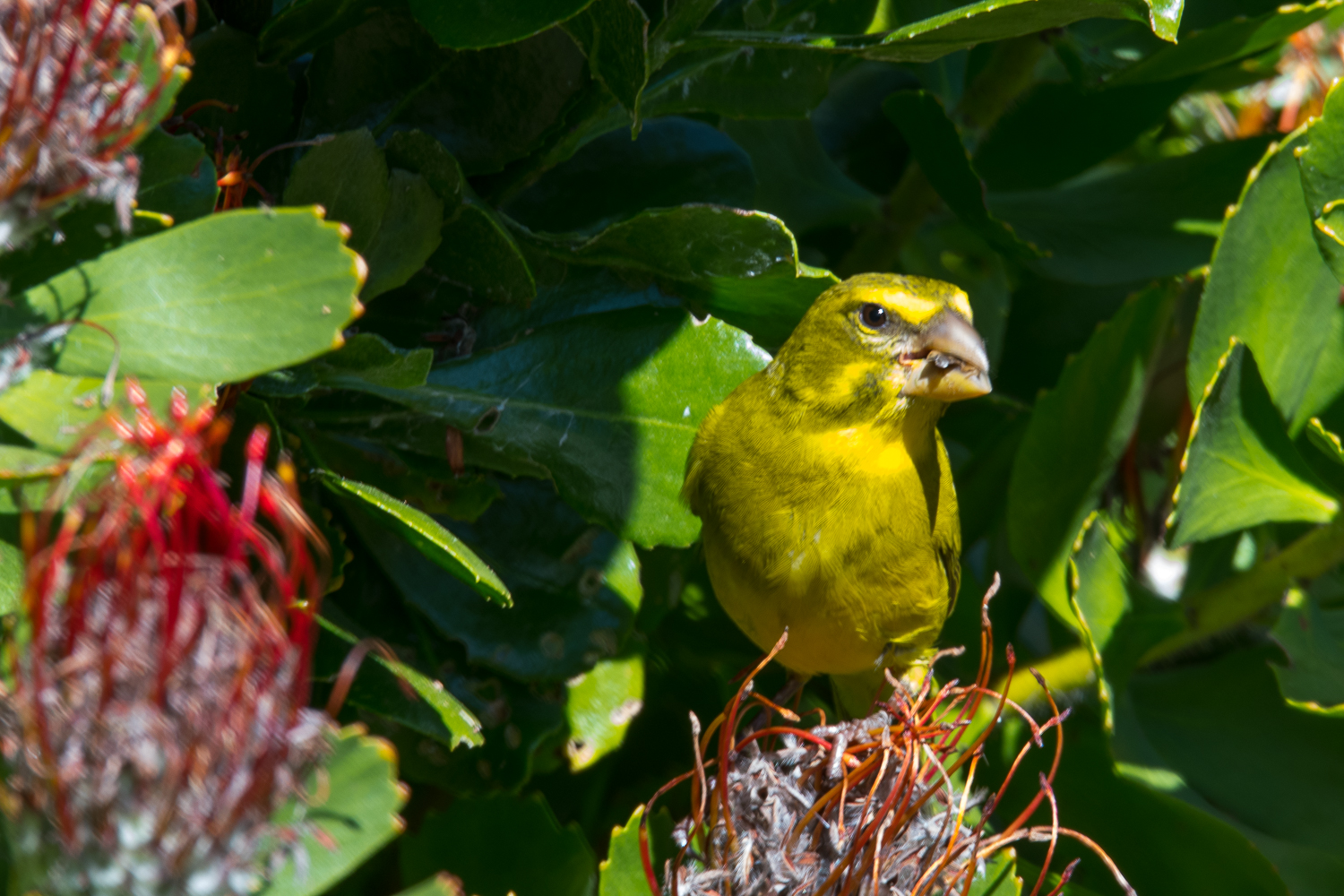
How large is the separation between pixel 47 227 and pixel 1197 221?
47.1 inches

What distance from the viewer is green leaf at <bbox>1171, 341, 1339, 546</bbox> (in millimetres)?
1119

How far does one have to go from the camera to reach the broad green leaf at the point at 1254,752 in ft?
4.06

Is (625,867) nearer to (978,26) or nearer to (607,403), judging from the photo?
(607,403)

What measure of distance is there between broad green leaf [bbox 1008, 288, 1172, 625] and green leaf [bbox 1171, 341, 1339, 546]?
0.29 ft

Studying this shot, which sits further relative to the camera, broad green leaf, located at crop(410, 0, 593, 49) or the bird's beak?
the bird's beak

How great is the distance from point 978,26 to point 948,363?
383 mm

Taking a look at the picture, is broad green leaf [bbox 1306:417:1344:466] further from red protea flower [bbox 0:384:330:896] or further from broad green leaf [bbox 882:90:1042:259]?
red protea flower [bbox 0:384:330:896]

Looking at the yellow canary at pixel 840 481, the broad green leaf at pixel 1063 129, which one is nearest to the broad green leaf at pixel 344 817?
the yellow canary at pixel 840 481

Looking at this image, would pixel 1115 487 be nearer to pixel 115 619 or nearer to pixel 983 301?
pixel 983 301

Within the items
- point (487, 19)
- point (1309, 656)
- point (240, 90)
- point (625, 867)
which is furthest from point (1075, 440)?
point (240, 90)

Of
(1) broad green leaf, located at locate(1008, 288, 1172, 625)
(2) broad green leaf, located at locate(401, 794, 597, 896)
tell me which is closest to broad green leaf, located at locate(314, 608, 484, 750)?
(2) broad green leaf, located at locate(401, 794, 597, 896)

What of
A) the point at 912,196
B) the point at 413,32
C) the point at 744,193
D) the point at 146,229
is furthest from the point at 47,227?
the point at 912,196

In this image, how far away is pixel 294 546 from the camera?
1.92ft

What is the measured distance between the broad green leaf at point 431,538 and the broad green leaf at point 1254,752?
852mm
